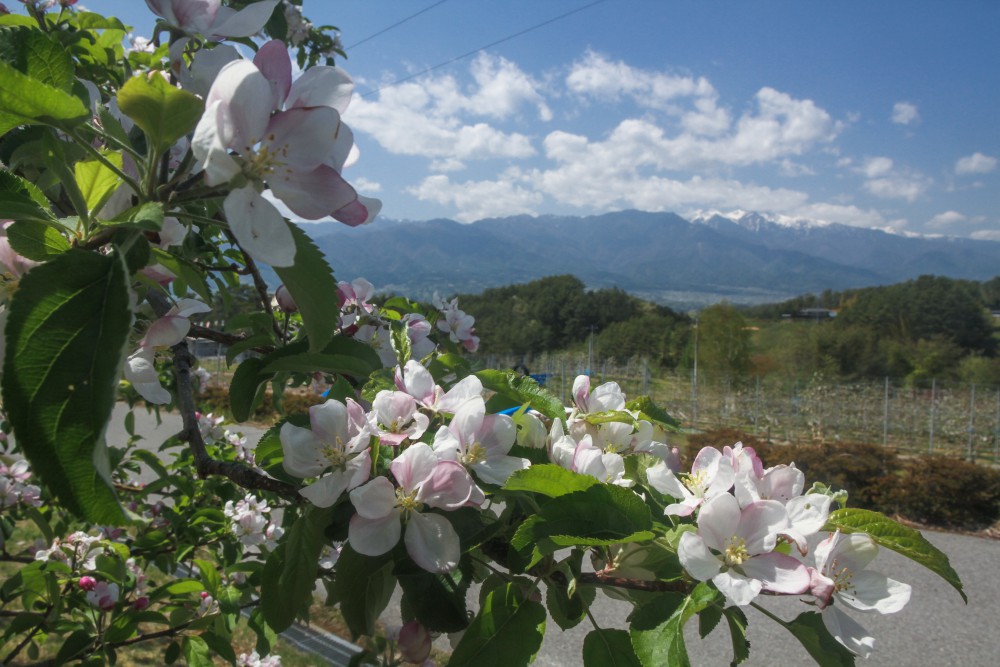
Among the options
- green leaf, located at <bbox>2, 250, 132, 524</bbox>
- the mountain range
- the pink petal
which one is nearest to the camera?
green leaf, located at <bbox>2, 250, 132, 524</bbox>

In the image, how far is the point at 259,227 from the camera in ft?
1.72

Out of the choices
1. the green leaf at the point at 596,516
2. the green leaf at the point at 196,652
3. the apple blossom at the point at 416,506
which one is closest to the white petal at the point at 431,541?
the apple blossom at the point at 416,506

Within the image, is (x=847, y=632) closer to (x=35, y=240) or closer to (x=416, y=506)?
(x=416, y=506)

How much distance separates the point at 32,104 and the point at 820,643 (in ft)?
2.76

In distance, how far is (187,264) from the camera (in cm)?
83

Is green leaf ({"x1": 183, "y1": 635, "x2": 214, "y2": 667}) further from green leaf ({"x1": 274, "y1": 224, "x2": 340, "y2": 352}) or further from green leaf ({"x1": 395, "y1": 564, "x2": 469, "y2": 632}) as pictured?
green leaf ({"x1": 274, "y1": 224, "x2": 340, "y2": 352})

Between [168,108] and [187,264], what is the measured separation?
1.16 feet

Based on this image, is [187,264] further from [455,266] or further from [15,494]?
→ [455,266]

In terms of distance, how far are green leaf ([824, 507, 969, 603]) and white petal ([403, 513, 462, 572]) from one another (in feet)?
1.30

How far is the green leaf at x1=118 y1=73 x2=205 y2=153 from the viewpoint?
50cm

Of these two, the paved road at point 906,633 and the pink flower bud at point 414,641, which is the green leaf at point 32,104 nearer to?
the pink flower bud at point 414,641

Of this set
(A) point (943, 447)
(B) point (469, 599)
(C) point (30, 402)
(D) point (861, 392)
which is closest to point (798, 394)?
(D) point (861, 392)

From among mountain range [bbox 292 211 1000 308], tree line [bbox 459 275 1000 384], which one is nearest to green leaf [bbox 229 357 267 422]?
tree line [bbox 459 275 1000 384]

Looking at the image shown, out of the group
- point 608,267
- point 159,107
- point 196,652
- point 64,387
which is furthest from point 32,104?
point 608,267
